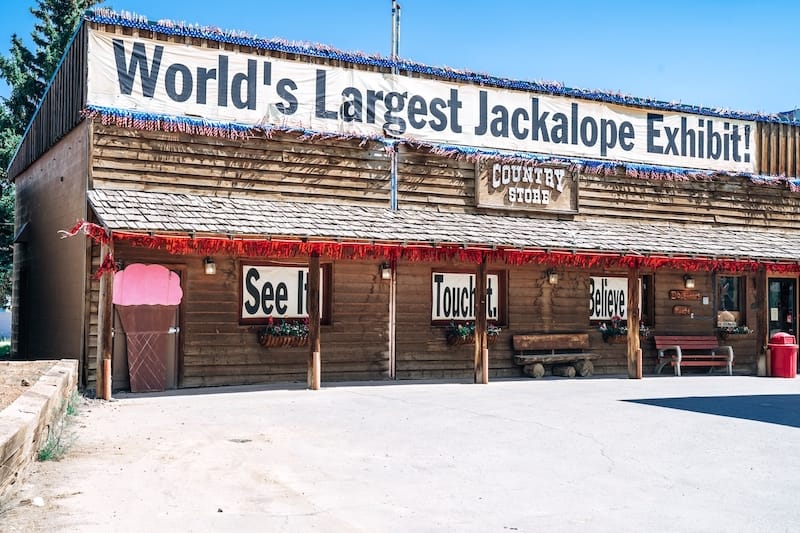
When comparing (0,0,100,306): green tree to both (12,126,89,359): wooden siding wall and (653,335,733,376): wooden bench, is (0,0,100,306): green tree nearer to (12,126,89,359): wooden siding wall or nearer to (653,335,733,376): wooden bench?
(12,126,89,359): wooden siding wall

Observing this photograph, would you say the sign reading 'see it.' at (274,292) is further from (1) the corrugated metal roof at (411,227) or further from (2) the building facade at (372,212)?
(1) the corrugated metal roof at (411,227)

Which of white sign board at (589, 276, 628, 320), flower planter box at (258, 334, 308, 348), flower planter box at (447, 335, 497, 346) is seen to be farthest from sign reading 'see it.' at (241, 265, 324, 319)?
white sign board at (589, 276, 628, 320)

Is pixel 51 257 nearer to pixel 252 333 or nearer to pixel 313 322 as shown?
pixel 252 333

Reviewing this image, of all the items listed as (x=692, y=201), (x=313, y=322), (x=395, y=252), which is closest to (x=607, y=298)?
(x=692, y=201)

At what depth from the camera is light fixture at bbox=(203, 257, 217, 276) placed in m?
14.6

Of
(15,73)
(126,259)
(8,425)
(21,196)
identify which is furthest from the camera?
(15,73)

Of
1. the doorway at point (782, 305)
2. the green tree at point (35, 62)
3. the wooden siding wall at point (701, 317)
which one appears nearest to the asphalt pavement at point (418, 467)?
the wooden siding wall at point (701, 317)

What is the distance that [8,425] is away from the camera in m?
6.09

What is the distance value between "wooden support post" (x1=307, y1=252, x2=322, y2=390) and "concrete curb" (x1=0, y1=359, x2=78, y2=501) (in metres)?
5.01

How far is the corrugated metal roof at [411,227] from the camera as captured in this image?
13.2m

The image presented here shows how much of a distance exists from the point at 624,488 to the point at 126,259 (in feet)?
32.0

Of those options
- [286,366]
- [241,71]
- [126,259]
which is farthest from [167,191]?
[286,366]

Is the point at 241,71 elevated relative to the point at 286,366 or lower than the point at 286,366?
elevated

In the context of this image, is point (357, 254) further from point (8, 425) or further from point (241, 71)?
point (8, 425)
